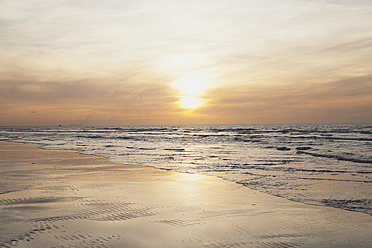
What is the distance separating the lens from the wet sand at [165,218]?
16.3 ft

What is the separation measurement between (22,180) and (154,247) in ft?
25.1

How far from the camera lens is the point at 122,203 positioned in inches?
290

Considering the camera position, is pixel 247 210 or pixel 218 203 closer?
pixel 247 210

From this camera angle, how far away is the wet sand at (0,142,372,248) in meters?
4.96

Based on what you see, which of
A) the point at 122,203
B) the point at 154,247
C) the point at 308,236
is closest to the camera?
the point at 154,247

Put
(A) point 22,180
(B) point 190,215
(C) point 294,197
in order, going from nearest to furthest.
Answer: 1. (B) point 190,215
2. (C) point 294,197
3. (A) point 22,180

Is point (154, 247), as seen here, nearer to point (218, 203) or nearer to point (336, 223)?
point (218, 203)

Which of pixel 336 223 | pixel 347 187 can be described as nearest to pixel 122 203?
pixel 336 223

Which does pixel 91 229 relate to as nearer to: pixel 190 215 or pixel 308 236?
pixel 190 215

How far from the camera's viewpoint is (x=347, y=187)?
30.8 feet

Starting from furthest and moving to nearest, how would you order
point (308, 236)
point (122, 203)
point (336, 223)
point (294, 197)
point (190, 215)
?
point (294, 197), point (122, 203), point (190, 215), point (336, 223), point (308, 236)

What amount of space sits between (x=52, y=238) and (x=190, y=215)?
260 cm

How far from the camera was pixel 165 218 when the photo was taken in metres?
6.19

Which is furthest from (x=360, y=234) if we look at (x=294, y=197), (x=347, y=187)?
(x=347, y=187)
